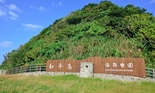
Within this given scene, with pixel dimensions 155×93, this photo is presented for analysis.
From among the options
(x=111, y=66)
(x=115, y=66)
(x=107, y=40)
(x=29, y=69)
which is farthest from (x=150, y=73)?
(x=29, y=69)

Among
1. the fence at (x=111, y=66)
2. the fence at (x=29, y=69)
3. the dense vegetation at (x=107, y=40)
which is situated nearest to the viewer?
the fence at (x=111, y=66)

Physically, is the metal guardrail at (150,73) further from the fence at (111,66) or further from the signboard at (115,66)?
the signboard at (115,66)

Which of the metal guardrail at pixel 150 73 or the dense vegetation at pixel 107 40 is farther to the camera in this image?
the dense vegetation at pixel 107 40

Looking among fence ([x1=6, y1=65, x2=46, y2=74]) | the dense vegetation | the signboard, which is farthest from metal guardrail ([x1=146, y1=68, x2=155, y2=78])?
fence ([x1=6, y1=65, x2=46, y2=74])

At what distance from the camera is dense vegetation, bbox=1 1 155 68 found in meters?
27.6

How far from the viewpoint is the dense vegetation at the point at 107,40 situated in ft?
90.6

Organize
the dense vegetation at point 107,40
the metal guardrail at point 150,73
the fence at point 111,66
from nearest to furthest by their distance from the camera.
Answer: the metal guardrail at point 150,73 → the fence at point 111,66 → the dense vegetation at point 107,40

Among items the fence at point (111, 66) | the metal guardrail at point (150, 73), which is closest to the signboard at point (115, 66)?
the fence at point (111, 66)

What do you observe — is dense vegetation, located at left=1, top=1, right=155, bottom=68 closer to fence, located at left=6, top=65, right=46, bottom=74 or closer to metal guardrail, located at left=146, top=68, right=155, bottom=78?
fence, located at left=6, top=65, right=46, bottom=74

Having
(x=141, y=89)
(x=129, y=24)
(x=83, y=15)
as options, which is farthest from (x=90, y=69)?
(x=83, y=15)

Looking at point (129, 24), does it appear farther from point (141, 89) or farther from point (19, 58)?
point (19, 58)

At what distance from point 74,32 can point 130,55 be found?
12532mm

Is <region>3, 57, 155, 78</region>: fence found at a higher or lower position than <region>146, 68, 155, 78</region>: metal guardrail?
higher

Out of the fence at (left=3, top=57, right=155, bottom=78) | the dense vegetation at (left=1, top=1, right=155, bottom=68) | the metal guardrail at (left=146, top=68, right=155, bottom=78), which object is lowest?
the metal guardrail at (left=146, top=68, right=155, bottom=78)
